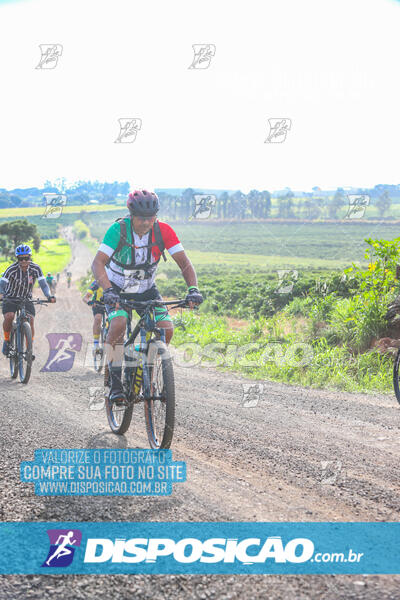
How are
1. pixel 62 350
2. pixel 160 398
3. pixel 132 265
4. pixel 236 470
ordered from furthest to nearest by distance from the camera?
pixel 62 350 → pixel 132 265 → pixel 160 398 → pixel 236 470

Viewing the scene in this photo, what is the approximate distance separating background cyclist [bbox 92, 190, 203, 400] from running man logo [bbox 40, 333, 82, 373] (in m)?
6.41

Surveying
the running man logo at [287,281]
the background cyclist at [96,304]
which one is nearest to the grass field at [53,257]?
the running man logo at [287,281]

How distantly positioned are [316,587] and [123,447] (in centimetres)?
288

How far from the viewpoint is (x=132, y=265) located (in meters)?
5.54

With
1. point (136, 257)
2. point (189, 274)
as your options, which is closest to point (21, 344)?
point (136, 257)

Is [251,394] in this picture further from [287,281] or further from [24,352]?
[287,281]

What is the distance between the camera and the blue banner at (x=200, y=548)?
310cm

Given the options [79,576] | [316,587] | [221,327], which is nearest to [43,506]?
[79,576]

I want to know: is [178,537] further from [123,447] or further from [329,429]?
[329,429]

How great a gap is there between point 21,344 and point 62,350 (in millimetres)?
4836

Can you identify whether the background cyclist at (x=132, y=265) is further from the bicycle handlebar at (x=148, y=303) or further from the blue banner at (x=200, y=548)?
the blue banner at (x=200, y=548)

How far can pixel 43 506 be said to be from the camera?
153 inches

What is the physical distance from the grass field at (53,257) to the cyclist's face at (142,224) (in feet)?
252

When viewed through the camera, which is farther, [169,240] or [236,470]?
[169,240]
